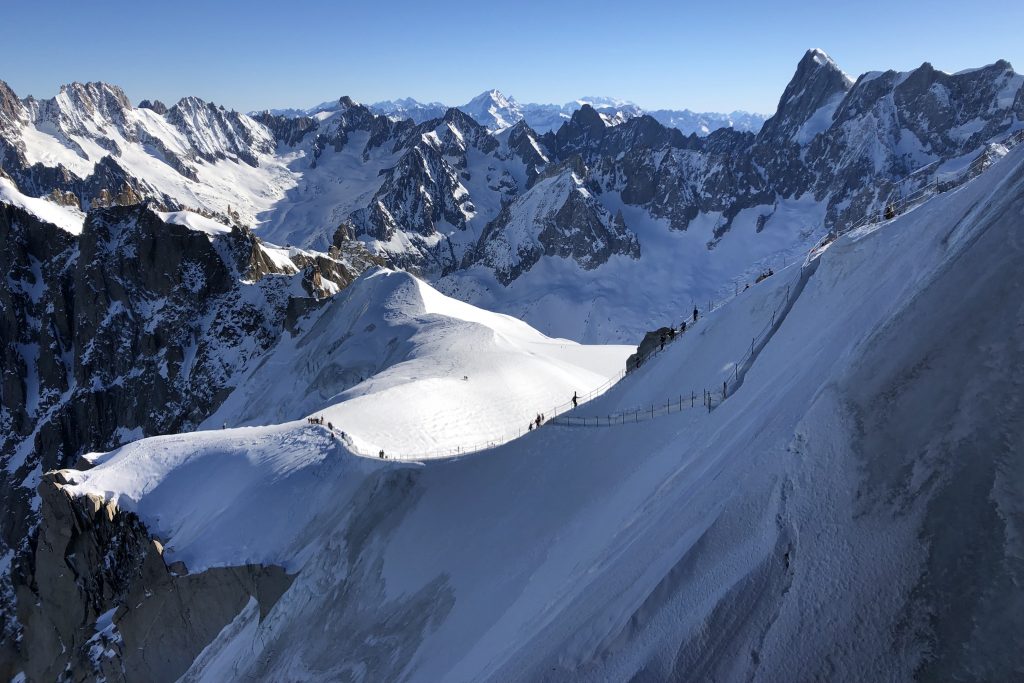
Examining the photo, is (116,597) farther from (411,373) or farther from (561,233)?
(561,233)

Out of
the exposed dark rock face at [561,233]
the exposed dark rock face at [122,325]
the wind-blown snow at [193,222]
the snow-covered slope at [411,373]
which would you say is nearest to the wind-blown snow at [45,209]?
the exposed dark rock face at [122,325]

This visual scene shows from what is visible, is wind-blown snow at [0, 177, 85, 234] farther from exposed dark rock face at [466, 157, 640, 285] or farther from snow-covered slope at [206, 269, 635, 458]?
exposed dark rock face at [466, 157, 640, 285]

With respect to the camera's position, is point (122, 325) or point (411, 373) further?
point (122, 325)

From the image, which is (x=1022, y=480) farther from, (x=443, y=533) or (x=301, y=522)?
(x=301, y=522)

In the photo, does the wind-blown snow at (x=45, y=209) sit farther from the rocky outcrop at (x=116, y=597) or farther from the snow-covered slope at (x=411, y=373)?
the rocky outcrop at (x=116, y=597)

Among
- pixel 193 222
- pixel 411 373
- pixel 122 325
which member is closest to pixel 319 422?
pixel 411 373

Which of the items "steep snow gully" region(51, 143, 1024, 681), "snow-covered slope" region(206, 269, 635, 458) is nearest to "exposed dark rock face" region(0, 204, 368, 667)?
"snow-covered slope" region(206, 269, 635, 458)

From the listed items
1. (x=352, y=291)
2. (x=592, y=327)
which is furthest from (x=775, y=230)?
(x=352, y=291)
